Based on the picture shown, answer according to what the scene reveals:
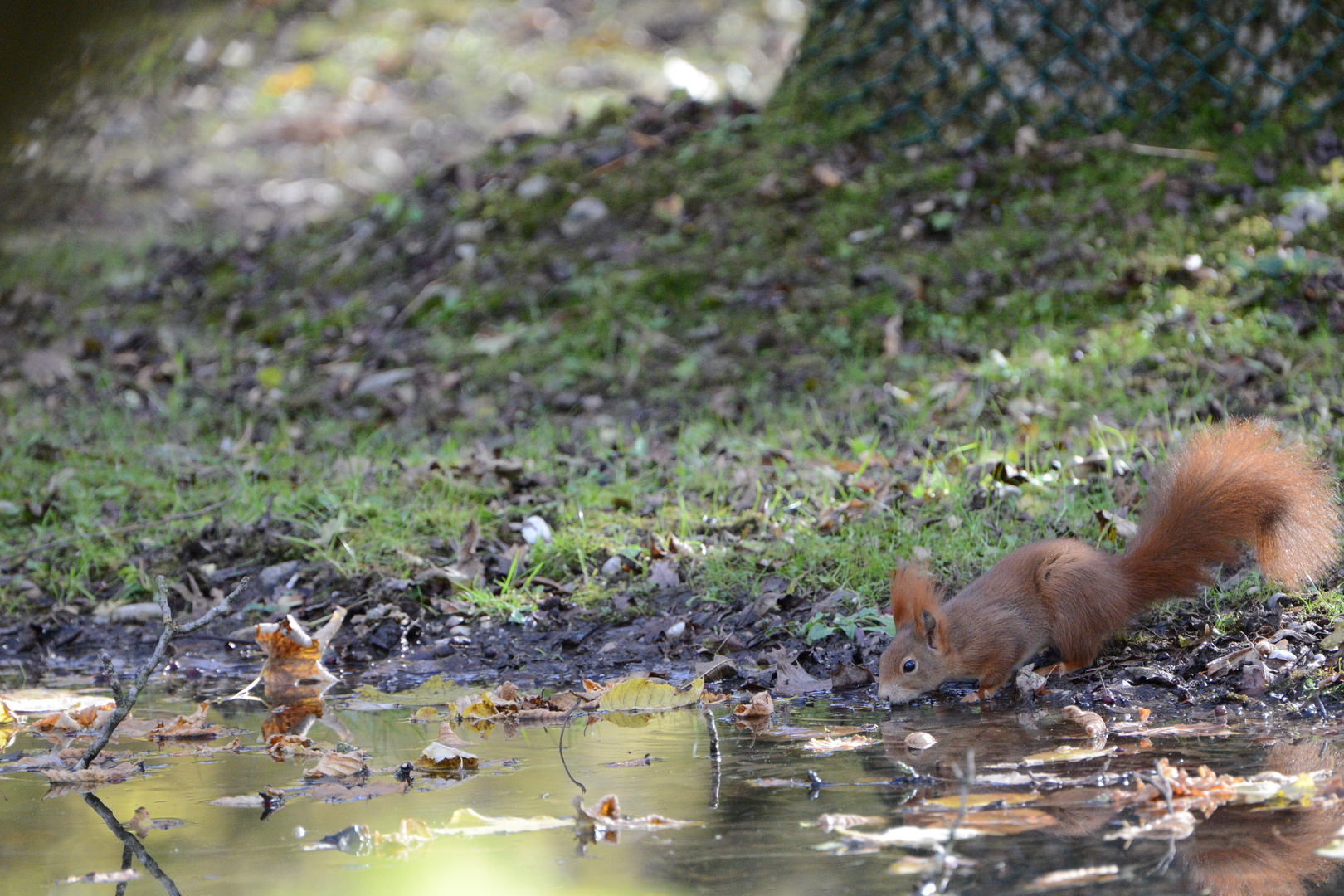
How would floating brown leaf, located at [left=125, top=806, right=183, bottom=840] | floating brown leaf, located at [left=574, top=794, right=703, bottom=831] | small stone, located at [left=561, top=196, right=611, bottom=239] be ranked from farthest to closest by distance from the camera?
small stone, located at [left=561, top=196, right=611, bottom=239] → floating brown leaf, located at [left=125, top=806, right=183, bottom=840] → floating brown leaf, located at [left=574, top=794, right=703, bottom=831]

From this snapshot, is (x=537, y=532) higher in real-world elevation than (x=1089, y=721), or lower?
lower

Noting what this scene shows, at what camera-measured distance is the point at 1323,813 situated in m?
1.80

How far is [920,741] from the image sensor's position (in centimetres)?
239

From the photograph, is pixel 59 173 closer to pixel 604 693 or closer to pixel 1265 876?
pixel 604 693

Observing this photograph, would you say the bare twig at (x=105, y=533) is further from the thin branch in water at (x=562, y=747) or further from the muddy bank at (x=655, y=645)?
the thin branch in water at (x=562, y=747)

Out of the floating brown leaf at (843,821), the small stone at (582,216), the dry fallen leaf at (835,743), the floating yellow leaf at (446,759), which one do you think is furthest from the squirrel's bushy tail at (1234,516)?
the small stone at (582,216)

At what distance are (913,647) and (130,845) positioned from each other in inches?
64.2

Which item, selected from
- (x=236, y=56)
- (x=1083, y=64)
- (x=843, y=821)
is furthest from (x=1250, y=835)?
(x=236, y=56)

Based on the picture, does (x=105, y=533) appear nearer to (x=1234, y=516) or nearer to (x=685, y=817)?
(x=685, y=817)

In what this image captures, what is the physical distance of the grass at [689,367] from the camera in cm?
376

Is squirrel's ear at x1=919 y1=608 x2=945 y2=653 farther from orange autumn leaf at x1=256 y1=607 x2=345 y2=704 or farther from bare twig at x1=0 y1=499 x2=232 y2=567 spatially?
bare twig at x1=0 y1=499 x2=232 y2=567

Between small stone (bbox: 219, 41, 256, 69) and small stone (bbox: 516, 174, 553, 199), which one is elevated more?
small stone (bbox: 516, 174, 553, 199)

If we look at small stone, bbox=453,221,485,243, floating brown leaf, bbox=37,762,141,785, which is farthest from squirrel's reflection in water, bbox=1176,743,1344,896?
small stone, bbox=453,221,485,243

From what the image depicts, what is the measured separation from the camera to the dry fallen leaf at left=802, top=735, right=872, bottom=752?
2383 mm
